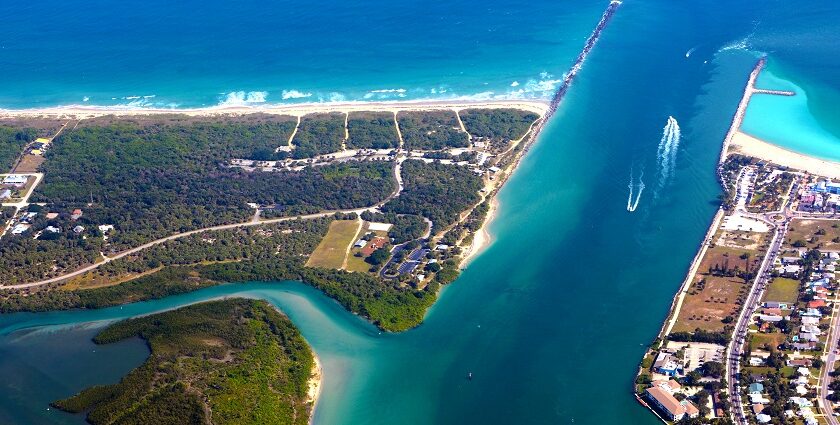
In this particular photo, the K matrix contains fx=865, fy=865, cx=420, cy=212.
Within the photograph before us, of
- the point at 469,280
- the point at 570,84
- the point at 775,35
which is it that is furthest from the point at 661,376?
the point at 775,35

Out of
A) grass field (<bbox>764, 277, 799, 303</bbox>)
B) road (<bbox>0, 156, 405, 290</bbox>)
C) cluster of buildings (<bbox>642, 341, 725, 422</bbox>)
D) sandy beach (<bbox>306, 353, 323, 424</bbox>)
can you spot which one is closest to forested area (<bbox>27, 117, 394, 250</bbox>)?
road (<bbox>0, 156, 405, 290</bbox>)

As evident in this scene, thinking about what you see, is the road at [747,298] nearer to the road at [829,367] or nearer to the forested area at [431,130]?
the road at [829,367]

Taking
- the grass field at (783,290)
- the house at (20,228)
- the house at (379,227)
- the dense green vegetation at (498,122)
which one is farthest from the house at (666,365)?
the house at (20,228)

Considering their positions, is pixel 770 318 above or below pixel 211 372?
below

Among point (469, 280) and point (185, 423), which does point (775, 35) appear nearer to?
point (469, 280)

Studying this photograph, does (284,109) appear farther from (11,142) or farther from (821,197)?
(821,197)

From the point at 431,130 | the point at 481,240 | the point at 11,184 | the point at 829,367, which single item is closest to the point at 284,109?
the point at 431,130

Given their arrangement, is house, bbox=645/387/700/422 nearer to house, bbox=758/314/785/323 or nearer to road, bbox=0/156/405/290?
house, bbox=758/314/785/323
